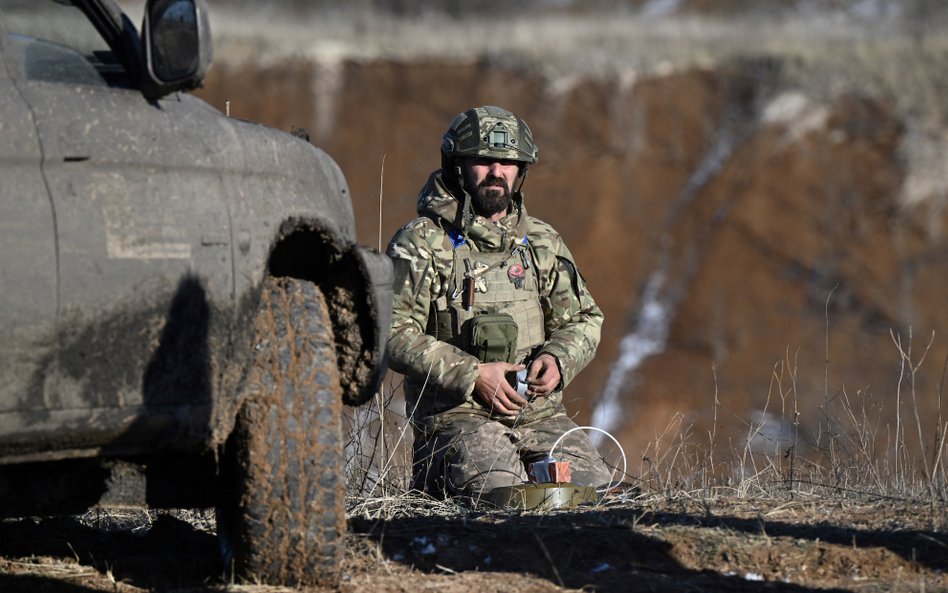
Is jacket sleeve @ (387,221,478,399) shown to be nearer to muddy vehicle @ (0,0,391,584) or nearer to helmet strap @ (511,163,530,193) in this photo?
helmet strap @ (511,163,530,193)

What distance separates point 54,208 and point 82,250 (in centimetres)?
12

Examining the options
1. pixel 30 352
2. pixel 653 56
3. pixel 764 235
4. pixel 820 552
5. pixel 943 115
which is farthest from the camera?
pixel 653 56

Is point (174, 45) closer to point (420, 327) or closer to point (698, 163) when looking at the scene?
point (420, 327)

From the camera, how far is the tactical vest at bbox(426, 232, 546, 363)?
612cm

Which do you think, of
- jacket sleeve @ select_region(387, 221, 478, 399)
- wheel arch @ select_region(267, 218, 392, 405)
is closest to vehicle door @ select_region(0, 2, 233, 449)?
wheel arch @ select_region(267, 218, 392, 405)

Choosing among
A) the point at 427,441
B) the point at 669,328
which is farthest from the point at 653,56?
the point at 427,441

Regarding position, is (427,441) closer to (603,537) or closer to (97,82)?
(603,537)

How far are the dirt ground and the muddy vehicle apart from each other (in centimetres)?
38

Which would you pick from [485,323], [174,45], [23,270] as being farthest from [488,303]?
[23,270]

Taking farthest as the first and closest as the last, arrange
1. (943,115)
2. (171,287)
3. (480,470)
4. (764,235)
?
(943,115)
(764,235)
(480,470)
(171,287)

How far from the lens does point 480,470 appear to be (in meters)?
5.98

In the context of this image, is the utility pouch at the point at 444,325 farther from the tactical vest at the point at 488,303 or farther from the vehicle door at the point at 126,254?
the vehicle door at the point at 126,254

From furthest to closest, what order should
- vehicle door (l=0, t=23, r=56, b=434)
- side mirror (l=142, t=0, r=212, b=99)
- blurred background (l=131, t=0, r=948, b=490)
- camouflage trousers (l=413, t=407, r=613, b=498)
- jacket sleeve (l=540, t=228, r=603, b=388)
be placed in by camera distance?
blurred background (l=131, t=0, r=948, b=490)
jacket sleeve (l=540, t=228, r=603, b=388)
camouflage trousers (l=413, t=407, r=613, b=498)
side mirror (l=142, t=0, r=212, b=99)
vehicle door (l=0, t=23, r=56, b=434)

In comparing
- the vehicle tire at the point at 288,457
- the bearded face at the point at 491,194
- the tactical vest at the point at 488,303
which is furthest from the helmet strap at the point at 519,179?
the vehicle tire at the point at 288,457
